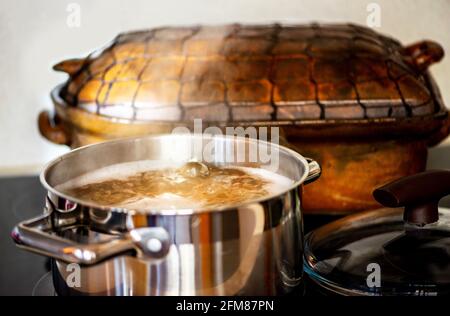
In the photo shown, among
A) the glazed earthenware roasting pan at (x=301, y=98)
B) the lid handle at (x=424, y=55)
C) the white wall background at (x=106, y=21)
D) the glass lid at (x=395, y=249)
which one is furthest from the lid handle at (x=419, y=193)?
the white wall background at (x=106, y=21)

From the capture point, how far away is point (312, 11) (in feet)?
4.49

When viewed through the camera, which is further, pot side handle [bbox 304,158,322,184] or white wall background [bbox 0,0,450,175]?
white wall background [bbox 0,0,450,175]

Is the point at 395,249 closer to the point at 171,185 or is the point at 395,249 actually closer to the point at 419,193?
the point at 419,193

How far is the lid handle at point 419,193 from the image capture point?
2.78ft

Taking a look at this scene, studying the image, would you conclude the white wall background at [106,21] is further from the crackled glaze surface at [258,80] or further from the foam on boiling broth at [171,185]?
the foam on boiling broth at [171,185]

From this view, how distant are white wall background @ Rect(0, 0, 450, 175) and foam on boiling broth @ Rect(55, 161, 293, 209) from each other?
0.54 m

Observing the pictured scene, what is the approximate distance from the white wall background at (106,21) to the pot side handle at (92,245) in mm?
766

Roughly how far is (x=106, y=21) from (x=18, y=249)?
52 centimetres

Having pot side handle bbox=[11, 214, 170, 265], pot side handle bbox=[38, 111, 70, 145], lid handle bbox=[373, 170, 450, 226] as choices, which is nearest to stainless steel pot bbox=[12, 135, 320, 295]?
pot side handle bbox=[11, 214, 170, 265]

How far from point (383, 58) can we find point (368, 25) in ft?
0.66

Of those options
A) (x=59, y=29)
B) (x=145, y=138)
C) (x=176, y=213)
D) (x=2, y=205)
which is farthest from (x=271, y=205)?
(x=59, y=29)

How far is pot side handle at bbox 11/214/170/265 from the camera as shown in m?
0.64

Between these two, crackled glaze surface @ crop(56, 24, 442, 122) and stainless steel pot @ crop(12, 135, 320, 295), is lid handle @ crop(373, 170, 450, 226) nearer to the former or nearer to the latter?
stainless steel pot @ crop(12, 135, 320, 295)
